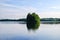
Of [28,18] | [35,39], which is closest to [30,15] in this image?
[28,18]

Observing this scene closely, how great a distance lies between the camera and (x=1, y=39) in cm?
1296

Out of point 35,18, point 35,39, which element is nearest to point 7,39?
point 35,39

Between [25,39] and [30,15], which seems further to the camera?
[30,15]

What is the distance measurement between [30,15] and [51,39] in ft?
99.6

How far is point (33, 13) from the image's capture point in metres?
43.5

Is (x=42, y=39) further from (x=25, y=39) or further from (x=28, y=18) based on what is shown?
(x=28, y=18)

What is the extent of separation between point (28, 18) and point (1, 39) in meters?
30.3

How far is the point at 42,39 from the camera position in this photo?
12.8 meters

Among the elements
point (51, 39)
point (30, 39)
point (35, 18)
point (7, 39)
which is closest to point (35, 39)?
point (30, 39)

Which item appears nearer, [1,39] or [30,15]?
[1,39]

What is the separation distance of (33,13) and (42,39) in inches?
1218

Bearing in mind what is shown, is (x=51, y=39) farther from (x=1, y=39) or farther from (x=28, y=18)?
(x=28, y=18)

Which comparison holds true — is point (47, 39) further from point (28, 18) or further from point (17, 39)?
point (28, 18)

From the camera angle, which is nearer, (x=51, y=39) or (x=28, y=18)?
(x=51, y=39)
